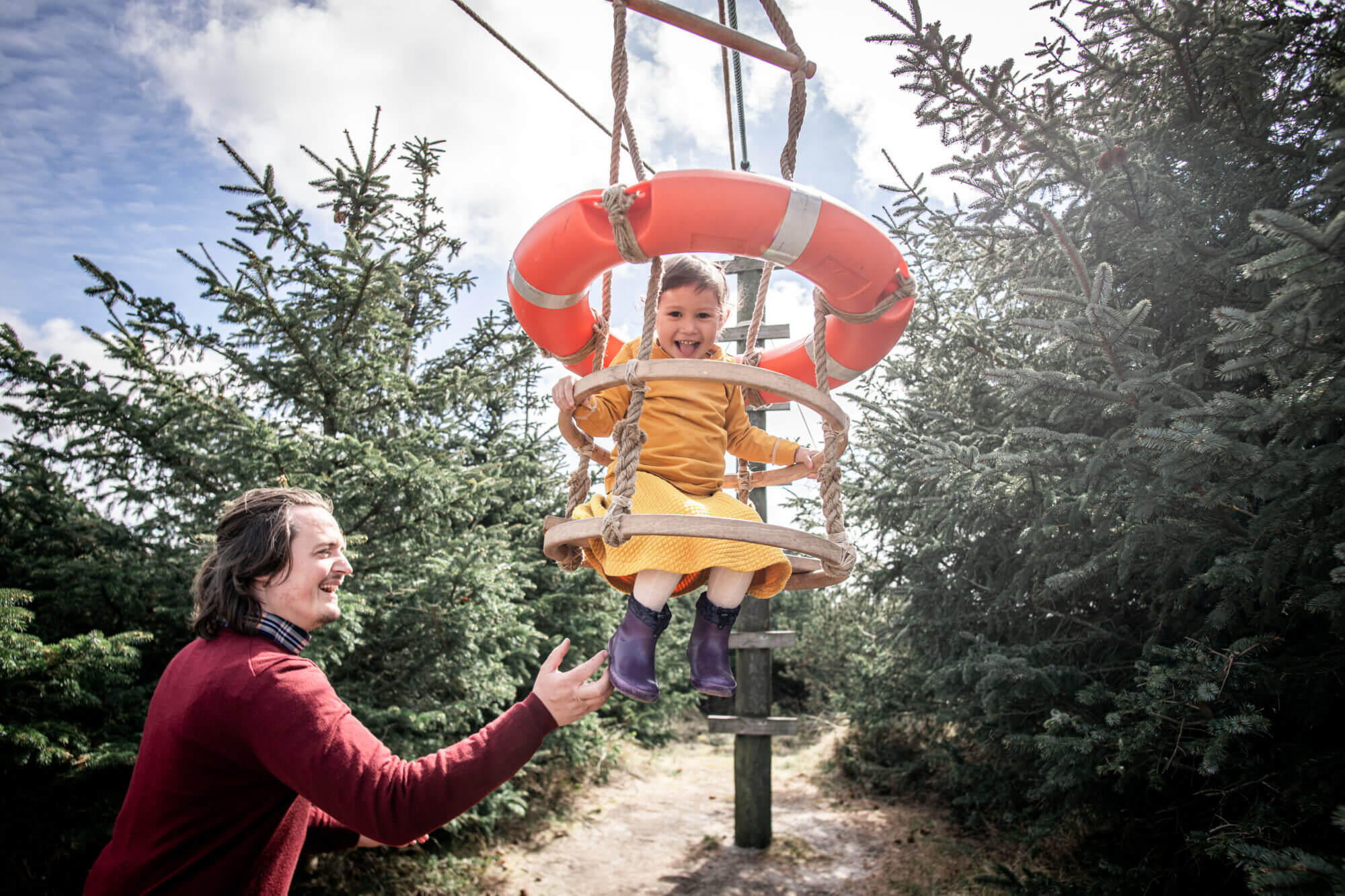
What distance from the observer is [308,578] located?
1.71 meters

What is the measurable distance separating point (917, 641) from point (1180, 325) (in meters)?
3.04

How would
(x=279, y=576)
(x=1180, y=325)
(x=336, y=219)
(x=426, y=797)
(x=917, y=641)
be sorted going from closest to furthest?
(x=426, y=797) → (x=279, y=576) → (x=1180, y=325) → (x=336, y=219) → (x=917, y=641)

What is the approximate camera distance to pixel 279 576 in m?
1.69

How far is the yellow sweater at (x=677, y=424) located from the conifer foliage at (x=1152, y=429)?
162cm

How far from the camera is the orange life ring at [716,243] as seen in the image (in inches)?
77.4

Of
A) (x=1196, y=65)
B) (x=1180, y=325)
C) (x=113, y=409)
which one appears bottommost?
(x=113, y=409)

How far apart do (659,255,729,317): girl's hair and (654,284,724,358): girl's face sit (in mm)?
11

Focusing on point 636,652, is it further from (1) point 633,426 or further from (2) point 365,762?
(2) point 365,762

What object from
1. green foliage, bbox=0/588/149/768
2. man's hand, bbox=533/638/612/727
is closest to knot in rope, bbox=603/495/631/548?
man's hand, bbox=533/638/612/727

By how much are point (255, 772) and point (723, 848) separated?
6.22m

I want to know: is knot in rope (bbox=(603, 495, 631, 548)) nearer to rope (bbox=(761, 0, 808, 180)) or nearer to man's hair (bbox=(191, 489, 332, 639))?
man's hair (bbox=(191, 489, 332, 639))

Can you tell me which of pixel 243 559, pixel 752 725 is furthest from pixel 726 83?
pixel 752 725

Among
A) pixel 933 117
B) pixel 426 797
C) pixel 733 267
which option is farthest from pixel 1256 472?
pixel 733 267

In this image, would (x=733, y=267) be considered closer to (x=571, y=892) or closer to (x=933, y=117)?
(x=933, y=117)
